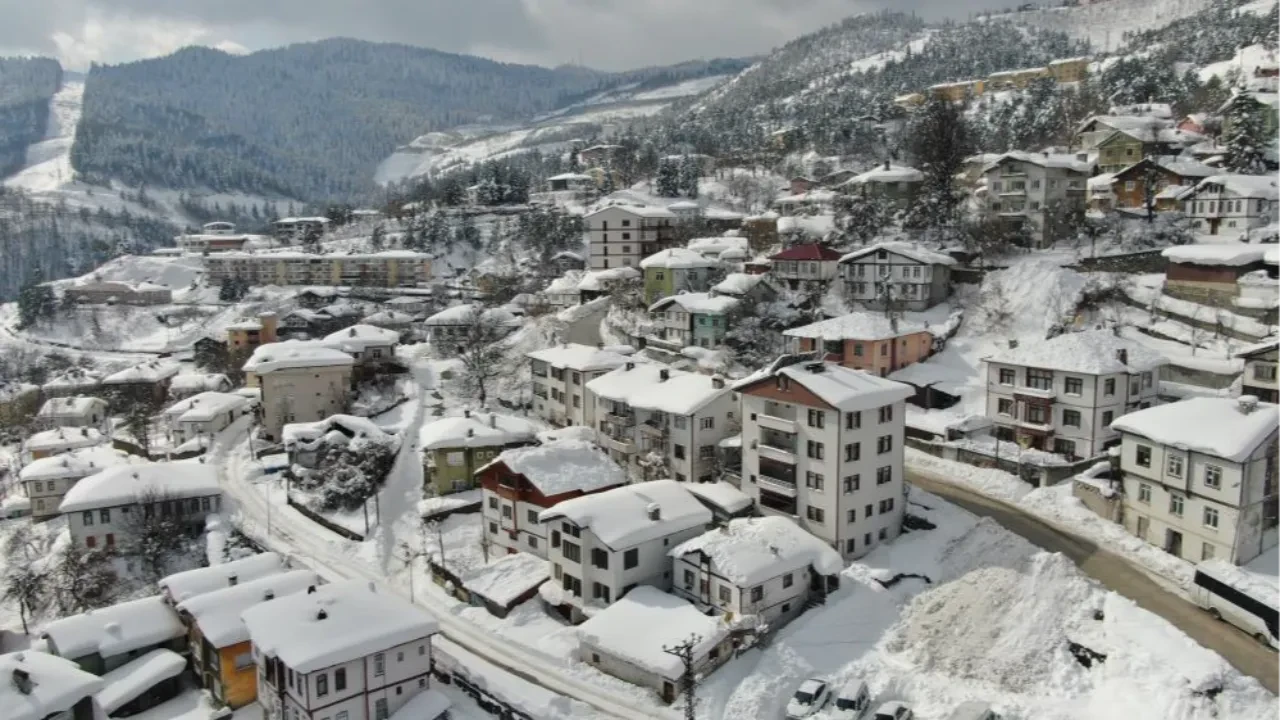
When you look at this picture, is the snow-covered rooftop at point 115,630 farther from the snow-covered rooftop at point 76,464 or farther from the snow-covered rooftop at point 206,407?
the snow-covered rooftop at point 206,407

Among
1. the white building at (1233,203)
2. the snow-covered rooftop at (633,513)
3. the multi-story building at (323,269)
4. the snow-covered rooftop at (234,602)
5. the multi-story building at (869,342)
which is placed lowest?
the snow-covered rooftop at (234,602)

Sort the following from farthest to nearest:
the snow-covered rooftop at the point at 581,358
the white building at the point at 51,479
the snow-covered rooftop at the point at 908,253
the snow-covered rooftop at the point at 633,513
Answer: the snow-covered rooftop at the point at 908,253 → the white building at the point at 51,479 → the snow-covered rooftop at the point at 581,358 → the snow-covered rooftop at the point at 633,513

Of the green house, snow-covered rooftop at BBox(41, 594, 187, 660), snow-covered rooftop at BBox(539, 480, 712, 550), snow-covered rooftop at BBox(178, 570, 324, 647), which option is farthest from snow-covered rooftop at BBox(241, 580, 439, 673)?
the green house

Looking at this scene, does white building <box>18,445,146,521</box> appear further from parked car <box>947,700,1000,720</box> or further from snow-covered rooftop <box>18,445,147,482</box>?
parked car <box>947,700,1000,720</box>

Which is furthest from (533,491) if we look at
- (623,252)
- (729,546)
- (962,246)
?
(623,252)

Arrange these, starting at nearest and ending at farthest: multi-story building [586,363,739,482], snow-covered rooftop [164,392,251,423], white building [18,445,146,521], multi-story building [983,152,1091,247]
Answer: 1. multi-story building [586,363,739,482]
2. white building [18,445,146,521]
3. multi-story building [983,152,1091,247]
4. snow-covered rooftop [164,392,251,423]

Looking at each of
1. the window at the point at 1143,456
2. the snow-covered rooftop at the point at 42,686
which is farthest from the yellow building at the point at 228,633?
the window at the point at 1143,456

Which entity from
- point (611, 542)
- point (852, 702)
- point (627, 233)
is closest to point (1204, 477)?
point (852, 702)

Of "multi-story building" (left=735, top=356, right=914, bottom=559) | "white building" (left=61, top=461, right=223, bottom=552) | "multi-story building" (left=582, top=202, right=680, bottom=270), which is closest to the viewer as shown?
"multi-story building" (left=735, top=356, right=914, bottom=559)
